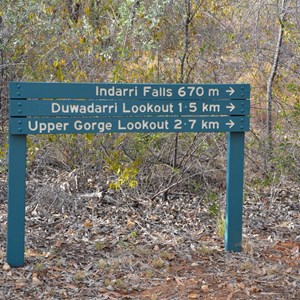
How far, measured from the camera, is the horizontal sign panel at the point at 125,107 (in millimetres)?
5379

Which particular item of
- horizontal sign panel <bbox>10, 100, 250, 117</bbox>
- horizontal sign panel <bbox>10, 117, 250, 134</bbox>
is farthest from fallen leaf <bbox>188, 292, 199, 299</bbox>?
horizontal sign panel <bbox>10, 100, 250, 117</bbox>

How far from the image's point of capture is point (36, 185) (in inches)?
312

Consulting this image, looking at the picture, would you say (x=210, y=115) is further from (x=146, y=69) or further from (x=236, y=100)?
(x=146, y=69)

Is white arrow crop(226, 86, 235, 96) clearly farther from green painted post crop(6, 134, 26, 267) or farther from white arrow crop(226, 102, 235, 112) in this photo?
green painted post crop(6, 134, 26, 267)

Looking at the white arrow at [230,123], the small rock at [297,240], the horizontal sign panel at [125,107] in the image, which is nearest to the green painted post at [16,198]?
the horizontal sign panel at [125,107]

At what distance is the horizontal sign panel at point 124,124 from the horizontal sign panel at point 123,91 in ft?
0.60

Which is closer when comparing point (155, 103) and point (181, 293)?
point (181, 293)

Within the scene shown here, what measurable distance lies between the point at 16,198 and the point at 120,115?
1.07 m

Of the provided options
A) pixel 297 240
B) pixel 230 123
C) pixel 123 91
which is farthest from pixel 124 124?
pixel 297 240

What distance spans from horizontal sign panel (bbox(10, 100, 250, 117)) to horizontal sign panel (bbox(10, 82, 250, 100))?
4 centimetres

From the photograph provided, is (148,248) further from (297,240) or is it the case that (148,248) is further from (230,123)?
(297,240)

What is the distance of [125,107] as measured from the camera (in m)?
5.65

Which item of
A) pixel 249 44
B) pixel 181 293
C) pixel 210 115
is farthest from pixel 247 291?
pixel 249 44

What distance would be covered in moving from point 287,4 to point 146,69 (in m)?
2.12
